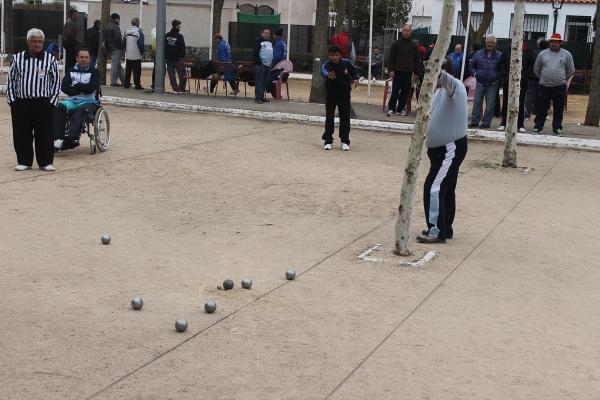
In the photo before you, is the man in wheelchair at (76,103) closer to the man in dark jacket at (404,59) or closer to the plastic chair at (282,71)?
the man in dark jacket at (404,59)

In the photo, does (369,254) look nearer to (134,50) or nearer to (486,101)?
(486,101)

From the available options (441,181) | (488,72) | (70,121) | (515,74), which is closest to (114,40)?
(488,72)

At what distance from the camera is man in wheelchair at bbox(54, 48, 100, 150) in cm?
1273

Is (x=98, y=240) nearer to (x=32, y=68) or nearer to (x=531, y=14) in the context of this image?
(x=32, y=68)

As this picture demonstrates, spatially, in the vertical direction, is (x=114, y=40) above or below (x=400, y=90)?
above

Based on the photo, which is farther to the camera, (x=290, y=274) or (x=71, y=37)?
(x=71, y=37)

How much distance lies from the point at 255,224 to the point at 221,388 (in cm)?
431

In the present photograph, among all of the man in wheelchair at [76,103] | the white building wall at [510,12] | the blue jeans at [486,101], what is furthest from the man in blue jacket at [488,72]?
the white building wall at [510,12]

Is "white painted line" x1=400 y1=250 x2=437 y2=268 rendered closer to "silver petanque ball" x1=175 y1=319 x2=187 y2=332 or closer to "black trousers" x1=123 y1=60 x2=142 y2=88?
"silver petanque ball" x1=175 y1=319 x2=187 y2=332

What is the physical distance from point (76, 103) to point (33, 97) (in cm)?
147

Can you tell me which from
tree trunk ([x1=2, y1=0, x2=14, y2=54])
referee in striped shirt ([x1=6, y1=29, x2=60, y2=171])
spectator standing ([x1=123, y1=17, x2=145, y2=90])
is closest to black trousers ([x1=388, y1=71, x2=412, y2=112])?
spectator standing ([x1=123, y1=17, x2=145, y2=90])

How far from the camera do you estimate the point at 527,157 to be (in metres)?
15.1

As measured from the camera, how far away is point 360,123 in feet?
58.4

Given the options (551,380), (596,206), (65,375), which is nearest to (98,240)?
(65,375)
